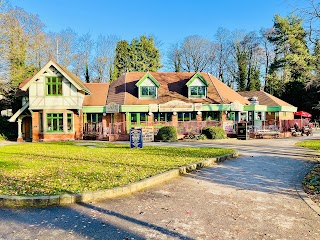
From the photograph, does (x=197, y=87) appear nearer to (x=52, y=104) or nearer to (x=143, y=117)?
(x=143, y=117)

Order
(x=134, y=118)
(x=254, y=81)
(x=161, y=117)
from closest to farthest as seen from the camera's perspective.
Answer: (x=134, y=118) < (x=161, y=117) < (x=254, y=81)

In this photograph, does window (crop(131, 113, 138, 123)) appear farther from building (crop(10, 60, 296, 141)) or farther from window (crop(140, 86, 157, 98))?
window (crop(140, 86, 157, 98))

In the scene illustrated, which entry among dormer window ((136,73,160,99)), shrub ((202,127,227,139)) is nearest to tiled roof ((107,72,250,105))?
dormer window ((136,73,160,99))

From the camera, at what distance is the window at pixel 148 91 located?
28.9 meters

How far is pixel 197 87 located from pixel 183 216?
25214 mm

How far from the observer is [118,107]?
26.8m

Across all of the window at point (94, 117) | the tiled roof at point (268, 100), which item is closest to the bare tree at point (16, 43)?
the window at point (94, 117)

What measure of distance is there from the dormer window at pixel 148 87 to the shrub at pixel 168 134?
6754 millimetres

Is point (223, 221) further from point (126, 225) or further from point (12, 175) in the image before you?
point (12, 175)

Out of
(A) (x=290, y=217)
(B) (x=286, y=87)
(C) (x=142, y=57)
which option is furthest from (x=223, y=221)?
(C) (x=142, y=57)

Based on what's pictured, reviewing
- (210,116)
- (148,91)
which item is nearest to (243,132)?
(210,116)

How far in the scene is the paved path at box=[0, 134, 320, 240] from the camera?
4.36 metres

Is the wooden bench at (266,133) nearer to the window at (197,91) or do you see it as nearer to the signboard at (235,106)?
the signboard at (235,106)

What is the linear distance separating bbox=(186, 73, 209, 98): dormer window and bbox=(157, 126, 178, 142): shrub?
753 centimetres
